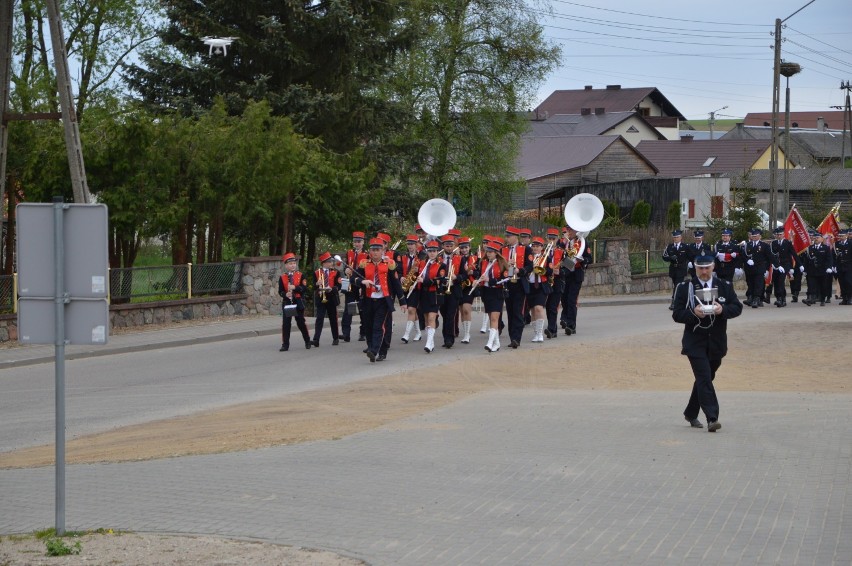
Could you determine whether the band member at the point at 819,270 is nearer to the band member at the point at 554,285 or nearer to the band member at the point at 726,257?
the band member at the point at 726,257

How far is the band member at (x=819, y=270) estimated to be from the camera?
28969 millimetres

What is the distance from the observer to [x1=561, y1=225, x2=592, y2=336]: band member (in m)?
21.9

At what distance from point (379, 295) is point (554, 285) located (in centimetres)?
444

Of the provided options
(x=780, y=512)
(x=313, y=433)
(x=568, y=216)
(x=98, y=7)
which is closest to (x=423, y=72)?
(x=98, y=7)

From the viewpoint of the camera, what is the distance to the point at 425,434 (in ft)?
37.7

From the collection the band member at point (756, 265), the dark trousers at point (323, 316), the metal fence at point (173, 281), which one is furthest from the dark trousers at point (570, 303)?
the band member at point (756, 265)

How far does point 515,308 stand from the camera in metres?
20.1

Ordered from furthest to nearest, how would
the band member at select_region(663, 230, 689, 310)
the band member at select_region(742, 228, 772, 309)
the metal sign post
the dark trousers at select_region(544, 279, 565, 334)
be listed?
the band member at select_region(742, 228, 772, 309) < the band member at select_region(663, 230, 689, 310) < the dark trousers at select_region(544, 279, 565, 334) < the metal sign post

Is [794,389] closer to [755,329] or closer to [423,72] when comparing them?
[755,329]

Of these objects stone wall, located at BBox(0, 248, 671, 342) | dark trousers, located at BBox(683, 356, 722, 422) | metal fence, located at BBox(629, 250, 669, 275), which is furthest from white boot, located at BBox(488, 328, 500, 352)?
metal fence, located at BBox(629, 250, 669, 275)

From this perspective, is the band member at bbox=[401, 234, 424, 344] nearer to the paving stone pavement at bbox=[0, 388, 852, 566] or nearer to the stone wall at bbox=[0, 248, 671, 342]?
the stone wall at bbox=[0, 248, 671, 342]

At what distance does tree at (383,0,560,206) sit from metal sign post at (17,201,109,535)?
38.6 m

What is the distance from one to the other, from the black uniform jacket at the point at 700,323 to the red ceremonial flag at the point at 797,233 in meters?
20.1

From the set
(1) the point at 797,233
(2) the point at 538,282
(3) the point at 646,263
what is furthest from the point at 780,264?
(2) the point at 538,282
